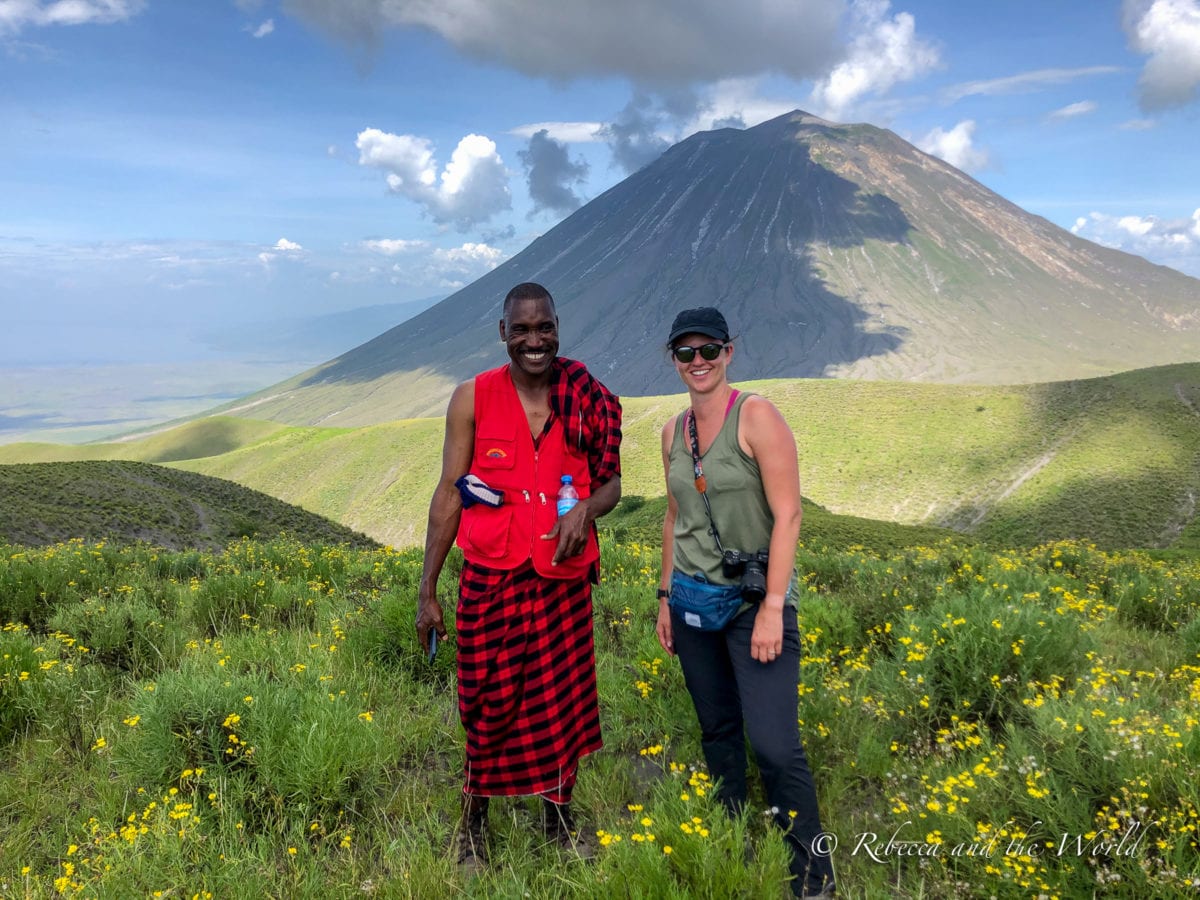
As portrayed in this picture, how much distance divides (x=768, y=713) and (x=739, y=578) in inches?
23.5

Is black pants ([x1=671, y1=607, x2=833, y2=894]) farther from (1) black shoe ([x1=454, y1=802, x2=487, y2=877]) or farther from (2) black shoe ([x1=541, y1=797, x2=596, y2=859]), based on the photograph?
(1) black shoe ([x1=454, y1=802, x2=487, y2=877])

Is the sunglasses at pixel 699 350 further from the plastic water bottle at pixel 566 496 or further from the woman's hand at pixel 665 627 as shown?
the woman's hand at pixel 665 627

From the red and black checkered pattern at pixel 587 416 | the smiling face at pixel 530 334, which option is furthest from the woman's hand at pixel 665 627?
the smiling face at pixel 530 334

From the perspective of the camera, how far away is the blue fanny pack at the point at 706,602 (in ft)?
9.91

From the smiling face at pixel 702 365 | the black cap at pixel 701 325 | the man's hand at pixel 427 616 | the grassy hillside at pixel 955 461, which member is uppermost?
the black cap at pixel 701 325

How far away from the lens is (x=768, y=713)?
117 inches

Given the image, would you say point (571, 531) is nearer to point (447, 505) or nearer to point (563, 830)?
point (447, 505)

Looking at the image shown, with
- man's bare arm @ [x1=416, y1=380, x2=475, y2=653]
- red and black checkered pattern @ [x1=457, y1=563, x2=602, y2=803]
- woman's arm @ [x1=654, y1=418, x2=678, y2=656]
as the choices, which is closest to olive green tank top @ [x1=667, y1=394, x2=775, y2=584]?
woman's arm @ [x1=654, y1=418, x2=678, y2=656]

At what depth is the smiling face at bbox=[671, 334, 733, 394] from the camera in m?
3.20

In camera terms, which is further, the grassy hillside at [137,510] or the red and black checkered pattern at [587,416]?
the grassy hillside at [137,510]

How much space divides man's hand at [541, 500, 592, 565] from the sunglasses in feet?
2.75

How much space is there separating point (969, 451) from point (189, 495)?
2299 inches

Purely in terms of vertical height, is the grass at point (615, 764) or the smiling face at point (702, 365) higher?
the smiling face at point (702, 365)

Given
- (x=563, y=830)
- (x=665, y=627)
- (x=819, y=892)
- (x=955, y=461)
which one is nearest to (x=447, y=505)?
(x=665, y=627)
